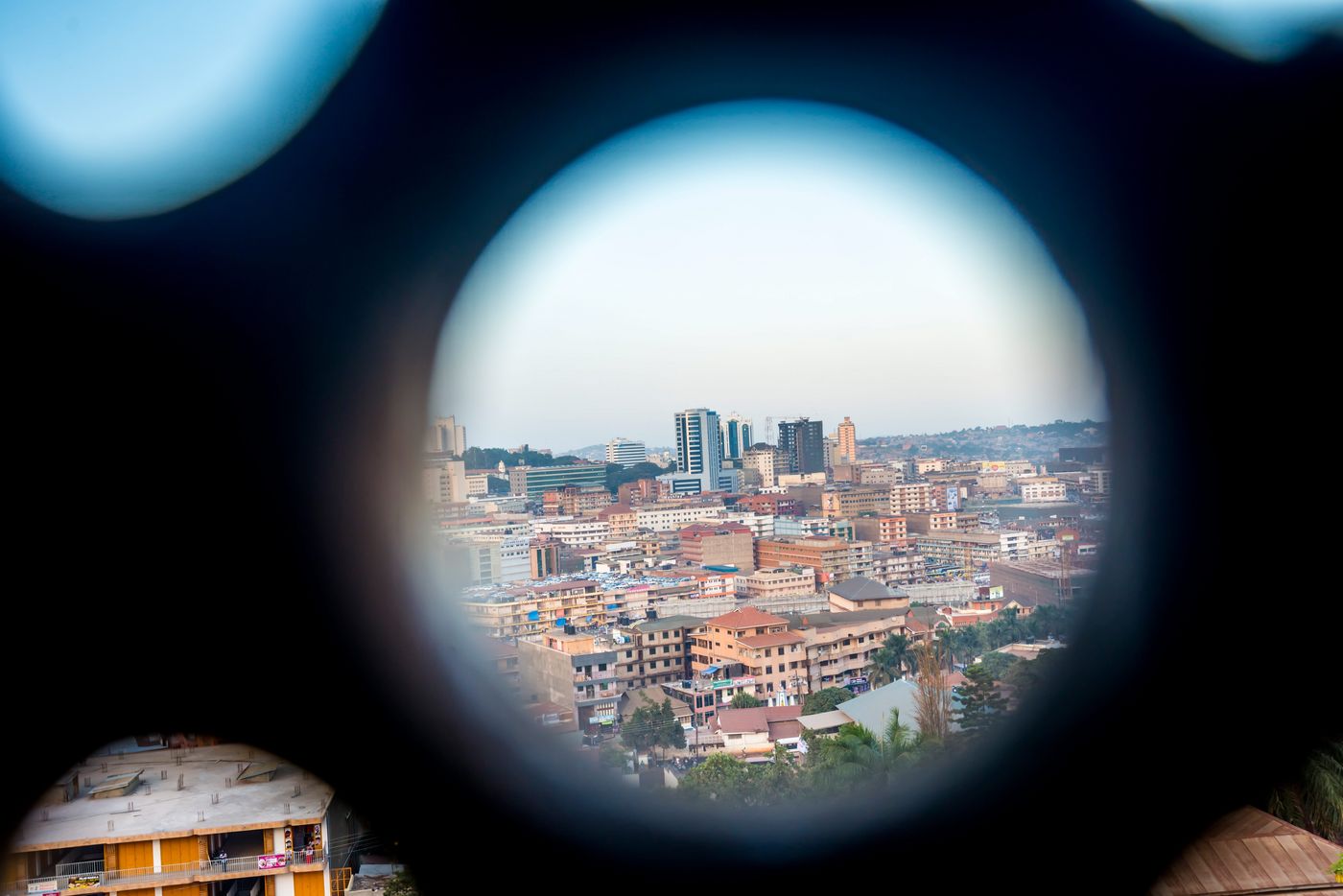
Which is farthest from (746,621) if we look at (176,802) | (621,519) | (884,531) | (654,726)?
(176,802)

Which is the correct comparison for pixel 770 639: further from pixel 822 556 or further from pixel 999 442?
pixel 822 556

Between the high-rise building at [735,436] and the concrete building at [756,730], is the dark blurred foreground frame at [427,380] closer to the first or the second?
the concrete building at [756,730]

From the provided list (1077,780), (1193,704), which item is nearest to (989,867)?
(1077,780)

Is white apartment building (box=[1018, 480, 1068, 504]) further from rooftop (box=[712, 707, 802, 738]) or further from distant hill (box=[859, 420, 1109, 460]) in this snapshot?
rooftop (box=[712, 707, 802, 738])

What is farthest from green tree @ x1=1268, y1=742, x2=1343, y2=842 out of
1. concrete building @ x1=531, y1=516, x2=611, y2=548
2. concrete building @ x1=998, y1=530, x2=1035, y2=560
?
concrete building @ x1=531, y1=516, x2=611, y2=548

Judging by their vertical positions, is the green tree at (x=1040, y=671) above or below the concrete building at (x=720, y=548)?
above

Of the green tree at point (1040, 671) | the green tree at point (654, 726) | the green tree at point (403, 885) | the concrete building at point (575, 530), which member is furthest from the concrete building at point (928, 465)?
the green tree at point (403, 885)

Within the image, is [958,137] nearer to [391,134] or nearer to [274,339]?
[391,134]
